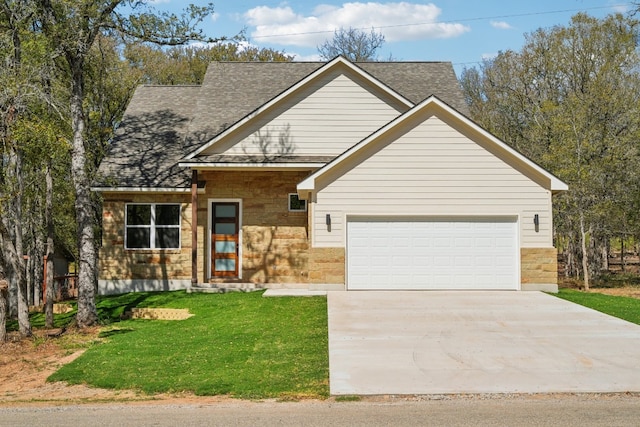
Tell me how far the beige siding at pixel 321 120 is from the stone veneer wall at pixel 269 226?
883mm

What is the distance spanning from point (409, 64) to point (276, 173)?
7651 mm

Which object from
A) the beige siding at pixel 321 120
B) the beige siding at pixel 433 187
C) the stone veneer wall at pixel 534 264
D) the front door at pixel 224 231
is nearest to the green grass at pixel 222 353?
the beige siding at pixel 433 187

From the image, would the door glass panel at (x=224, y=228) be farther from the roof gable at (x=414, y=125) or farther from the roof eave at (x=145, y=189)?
the roof gable at (x=414, y=125)

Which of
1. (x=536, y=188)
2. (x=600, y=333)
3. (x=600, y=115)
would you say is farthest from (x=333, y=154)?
(x=600, y=115)

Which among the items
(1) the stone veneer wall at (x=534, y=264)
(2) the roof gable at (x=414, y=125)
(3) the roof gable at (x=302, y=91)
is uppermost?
(3) the roof gable at (x=302, y=91)

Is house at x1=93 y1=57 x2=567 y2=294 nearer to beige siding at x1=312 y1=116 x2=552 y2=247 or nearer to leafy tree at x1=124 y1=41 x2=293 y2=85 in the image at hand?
beige siding at x1=312 y1=116 x2=552 y2=247

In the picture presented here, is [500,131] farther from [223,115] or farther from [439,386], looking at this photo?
[439,386]

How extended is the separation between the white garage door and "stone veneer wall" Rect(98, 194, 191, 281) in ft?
17.4

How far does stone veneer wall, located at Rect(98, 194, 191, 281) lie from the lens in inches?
775

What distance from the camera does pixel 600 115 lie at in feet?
79.5

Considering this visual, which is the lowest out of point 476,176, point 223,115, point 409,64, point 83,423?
point 83,423

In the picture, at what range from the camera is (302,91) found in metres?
19.6

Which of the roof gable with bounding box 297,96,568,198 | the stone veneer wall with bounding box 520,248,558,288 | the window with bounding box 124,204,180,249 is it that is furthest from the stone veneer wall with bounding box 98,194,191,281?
the stone veneer wall with bounding box 520,248,558,288

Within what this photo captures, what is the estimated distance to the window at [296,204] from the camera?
64.5 ft
